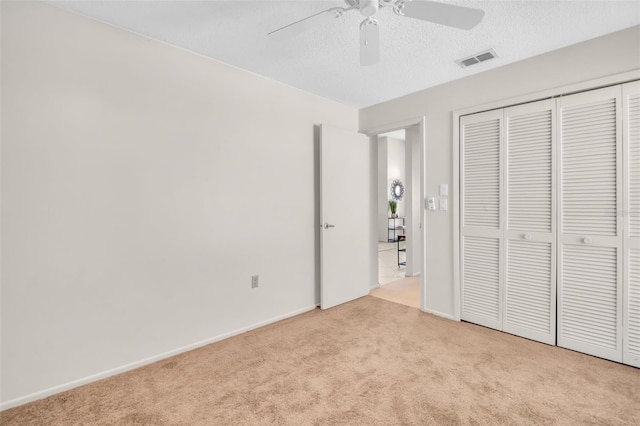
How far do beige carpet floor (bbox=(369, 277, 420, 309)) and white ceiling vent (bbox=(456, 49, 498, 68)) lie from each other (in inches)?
99.4

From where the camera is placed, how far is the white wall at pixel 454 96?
222cm

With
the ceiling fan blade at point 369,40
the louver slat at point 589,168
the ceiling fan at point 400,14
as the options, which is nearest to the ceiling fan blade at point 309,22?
the ceiling fan at point 400,14

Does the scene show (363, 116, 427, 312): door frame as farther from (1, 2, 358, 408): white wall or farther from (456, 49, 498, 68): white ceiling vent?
(1, 2, 358, 408): white wall

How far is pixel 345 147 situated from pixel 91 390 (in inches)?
121

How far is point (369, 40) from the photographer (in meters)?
1.68

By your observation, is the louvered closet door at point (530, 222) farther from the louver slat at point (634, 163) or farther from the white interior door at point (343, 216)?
the white interior door at point (343, 216)

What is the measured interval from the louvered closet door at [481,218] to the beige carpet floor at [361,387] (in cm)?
31

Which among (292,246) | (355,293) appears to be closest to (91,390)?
(292,246)

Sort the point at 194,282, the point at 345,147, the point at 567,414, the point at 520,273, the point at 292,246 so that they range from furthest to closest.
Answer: the point at 345,147 → the point at 292,246 → the point at 520,273 → the point at 194,282 → the point at 567,414

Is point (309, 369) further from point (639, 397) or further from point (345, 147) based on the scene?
point (345, 147)

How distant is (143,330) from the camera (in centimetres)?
224

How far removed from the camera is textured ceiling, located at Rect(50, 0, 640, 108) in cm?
190

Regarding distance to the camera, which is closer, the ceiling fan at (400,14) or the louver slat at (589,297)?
the ceiling fan at (400,14)

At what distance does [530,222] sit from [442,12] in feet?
6.45
